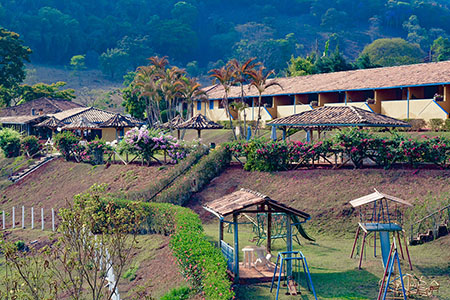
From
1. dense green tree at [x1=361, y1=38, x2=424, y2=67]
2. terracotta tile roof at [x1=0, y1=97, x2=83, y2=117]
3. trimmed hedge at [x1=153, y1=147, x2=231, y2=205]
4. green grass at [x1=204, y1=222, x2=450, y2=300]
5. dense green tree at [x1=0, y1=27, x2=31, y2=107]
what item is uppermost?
dense green tree at [x1=361, y1=38, x2=424, y2=67]

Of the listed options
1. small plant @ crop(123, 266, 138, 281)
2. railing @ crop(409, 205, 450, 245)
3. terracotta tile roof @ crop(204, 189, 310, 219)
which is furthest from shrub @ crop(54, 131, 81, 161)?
railing @ crop(409, 205, 450, 245)

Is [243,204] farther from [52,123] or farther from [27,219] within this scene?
[52,123]

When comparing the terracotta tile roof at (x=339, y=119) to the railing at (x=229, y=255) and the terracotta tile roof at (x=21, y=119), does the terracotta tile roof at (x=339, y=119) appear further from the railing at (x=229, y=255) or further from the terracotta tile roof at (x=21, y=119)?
the terracotta tile roof at (x=21, y=119)

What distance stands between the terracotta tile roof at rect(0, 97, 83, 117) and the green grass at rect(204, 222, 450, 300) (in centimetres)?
4430

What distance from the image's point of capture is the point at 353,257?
17.5 meters

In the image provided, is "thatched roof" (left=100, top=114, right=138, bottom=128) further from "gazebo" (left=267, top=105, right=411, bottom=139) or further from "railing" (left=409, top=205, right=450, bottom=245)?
"railing" (left=409, top=205, right=450, bottom=245)

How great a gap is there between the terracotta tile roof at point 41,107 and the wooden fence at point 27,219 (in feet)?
91.8

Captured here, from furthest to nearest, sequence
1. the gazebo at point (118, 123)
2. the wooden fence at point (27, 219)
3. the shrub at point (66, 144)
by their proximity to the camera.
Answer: the gazebo at point (118, 123) < the shrub at point (66, 144) < the wooden fence at point (27, 219)

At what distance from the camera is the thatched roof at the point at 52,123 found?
49594mm

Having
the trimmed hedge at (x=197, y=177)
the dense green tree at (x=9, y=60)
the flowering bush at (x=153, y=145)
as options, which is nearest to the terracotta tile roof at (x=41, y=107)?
the dense green tree at (x=9, y=60)

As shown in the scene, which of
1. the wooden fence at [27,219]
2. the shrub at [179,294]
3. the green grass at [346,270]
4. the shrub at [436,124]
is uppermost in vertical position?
the shrub at [436,124]

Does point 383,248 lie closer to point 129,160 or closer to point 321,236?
point 321,236

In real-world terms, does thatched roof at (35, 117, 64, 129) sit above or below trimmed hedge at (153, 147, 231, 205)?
above

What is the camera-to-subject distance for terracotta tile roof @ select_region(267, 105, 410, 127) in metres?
27.4
